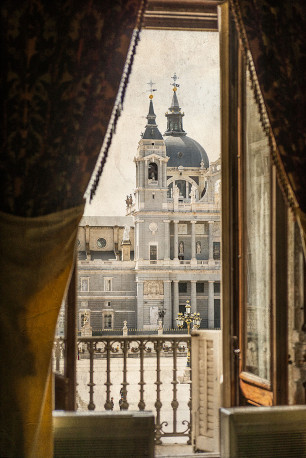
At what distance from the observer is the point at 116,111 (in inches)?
81.3

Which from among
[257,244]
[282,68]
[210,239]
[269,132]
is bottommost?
[257,244]

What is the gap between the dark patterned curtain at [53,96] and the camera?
1.86 m

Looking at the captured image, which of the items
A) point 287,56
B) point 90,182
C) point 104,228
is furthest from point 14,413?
point 104,228

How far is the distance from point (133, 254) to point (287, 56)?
29.4 m

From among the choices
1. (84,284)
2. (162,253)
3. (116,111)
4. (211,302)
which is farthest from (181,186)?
(116,111)

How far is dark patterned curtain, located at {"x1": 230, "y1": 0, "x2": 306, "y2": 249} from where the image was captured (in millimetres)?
2105

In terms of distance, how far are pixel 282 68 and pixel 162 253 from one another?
28.3m

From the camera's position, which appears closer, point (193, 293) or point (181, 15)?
point (181, 15)

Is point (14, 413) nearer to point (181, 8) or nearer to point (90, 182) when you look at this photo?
point (90, 182)

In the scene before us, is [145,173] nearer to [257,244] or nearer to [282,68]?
[257,244]

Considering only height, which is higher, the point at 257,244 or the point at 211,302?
the point at 257,244

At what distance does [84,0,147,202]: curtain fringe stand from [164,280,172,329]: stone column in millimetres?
26056

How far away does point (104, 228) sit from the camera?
1031 inches

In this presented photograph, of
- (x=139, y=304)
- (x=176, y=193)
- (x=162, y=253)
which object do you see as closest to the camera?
(x=139, y=304)
